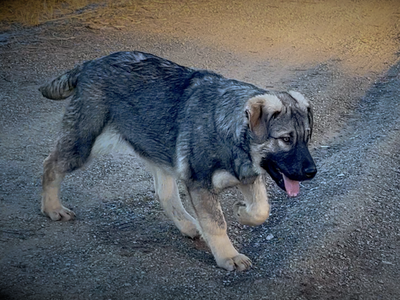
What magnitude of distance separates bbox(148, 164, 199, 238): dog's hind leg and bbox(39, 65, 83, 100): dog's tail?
1.08m

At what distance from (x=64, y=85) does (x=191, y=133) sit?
1.49m

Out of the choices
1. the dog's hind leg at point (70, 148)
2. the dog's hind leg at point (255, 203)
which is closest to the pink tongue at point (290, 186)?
the dog's hind leg at point (255, 203)

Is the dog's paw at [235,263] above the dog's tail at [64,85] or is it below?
below

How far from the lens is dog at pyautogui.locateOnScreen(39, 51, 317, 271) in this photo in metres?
4.81

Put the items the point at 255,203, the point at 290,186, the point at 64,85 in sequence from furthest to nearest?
the point at 64,85 < the point at 255,203 < the point at 290,186

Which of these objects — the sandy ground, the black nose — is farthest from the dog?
the sandy ground

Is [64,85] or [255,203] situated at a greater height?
[64,85]

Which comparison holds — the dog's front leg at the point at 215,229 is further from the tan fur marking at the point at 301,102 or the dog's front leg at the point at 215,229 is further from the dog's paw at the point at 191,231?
the tan fur marking at the point at 301,102

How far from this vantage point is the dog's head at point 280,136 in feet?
15.6

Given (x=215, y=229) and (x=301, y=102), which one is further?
(x=215, y=229)

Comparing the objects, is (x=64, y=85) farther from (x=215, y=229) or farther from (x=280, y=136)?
(x=280, y=136)

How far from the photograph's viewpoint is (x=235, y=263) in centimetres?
520

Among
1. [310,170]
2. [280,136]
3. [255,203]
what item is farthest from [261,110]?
[255,203]

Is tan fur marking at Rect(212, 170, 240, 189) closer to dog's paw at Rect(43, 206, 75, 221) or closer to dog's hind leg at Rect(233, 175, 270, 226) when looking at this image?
dog's hind leg at Rect(233, 175, 270, 226)
